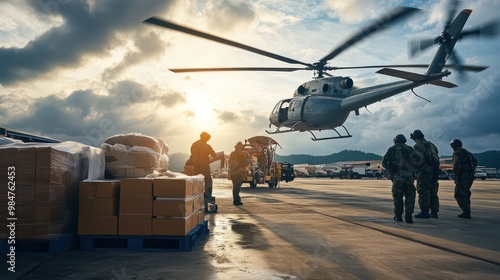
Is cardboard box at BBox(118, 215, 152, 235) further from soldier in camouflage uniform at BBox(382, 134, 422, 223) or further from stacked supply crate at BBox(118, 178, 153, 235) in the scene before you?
soldier in camouflage uniform at BBox(382, 134, 422, 223)

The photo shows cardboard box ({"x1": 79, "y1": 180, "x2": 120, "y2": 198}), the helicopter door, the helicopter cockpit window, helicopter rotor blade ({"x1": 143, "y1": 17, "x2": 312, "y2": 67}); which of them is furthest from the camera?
the helicopter door

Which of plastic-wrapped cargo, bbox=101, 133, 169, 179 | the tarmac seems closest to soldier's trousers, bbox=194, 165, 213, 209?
the tarmac

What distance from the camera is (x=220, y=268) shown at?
372 centimetres

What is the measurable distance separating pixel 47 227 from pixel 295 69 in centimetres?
1441

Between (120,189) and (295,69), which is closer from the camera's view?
(120,189)

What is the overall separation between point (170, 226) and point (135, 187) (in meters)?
0.71

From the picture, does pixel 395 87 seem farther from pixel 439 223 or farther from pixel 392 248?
pixel 392 248

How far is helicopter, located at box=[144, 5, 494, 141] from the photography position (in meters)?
13.1

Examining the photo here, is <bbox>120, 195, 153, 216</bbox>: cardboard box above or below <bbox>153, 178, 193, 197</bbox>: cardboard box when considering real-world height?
below

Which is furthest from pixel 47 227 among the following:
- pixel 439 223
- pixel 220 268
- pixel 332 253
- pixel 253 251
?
pixel 439 223

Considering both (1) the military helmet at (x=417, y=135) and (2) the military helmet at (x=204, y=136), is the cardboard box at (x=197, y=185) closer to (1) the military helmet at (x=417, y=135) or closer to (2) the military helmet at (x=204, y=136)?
(2) the military helmet at (x=204, y=136)

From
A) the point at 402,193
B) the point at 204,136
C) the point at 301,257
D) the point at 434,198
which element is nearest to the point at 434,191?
the point at 434,198

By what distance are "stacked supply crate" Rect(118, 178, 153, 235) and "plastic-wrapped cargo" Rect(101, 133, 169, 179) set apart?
0.81 m

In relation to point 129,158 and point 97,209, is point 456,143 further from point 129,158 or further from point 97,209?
point 97,209
